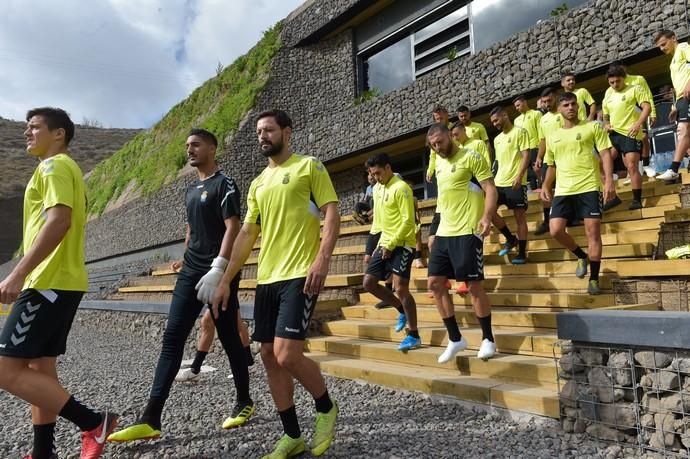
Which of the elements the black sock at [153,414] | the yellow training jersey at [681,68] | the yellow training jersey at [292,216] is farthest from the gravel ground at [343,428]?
the yellow training jersey at [681,68]

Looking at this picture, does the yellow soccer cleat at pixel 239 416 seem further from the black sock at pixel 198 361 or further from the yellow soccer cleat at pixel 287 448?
the black sock at pixel 198 361

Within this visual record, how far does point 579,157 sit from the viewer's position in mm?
5016

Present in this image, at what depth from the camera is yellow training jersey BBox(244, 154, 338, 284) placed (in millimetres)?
2930

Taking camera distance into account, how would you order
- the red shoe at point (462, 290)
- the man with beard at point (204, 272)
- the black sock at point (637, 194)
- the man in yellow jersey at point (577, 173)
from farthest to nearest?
→ the black sock at point (637, 194), the red shoe at point (462, 290), the man in yellow jersey at point (577, 173), the man with beard at point (204, 272)

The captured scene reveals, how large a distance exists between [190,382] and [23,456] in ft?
5.92

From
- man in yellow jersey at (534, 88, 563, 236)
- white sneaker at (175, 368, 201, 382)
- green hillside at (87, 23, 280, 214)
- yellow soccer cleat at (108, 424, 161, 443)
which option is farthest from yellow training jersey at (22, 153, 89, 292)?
green hillside at (87, 23, 280, 214)

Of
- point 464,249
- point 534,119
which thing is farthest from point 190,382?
point 534,119

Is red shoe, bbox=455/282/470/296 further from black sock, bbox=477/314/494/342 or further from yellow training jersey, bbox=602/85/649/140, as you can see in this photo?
yellow training jersey, bbox=602/85/649/140

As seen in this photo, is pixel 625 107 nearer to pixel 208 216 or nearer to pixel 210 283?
pixel 208 216

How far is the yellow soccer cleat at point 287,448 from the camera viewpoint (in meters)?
2.80

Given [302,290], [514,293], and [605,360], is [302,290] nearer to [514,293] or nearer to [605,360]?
[605,360]

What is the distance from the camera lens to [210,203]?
12.5 ft

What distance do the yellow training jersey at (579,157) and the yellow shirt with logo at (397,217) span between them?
158cm

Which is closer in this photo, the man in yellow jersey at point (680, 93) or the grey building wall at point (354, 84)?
the man in yellow jersey at point (680, 93)
